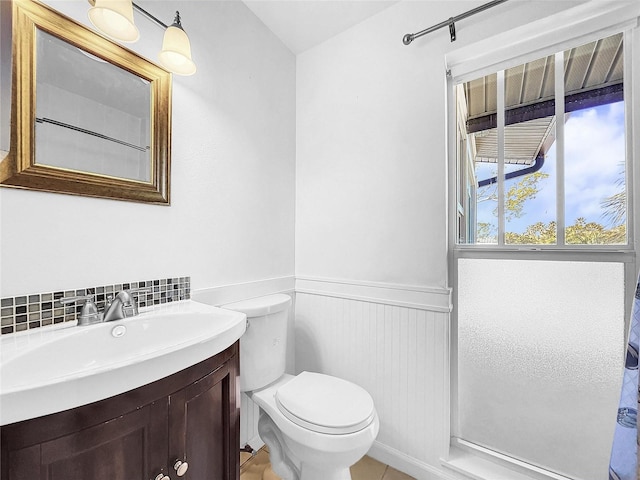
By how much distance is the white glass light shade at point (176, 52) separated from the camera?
3.63 feet

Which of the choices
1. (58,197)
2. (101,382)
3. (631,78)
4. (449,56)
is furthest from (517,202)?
(58,197)

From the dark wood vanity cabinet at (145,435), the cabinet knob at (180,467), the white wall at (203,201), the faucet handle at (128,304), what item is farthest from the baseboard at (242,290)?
the cabinet knob at (180,467)

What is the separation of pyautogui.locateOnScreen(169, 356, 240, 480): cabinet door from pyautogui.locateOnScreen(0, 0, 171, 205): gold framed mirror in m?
0.76

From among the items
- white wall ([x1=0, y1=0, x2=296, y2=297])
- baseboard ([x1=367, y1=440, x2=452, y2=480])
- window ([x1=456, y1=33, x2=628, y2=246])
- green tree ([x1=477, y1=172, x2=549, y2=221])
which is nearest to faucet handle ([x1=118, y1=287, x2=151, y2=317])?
white wall ([x1=0, y1=0, x2=296, y2=297])

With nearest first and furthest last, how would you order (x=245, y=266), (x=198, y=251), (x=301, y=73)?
(x=198, y=251) < (x=245, y=266) < (x=301, y=73)

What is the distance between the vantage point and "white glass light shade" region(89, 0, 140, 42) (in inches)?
36.0

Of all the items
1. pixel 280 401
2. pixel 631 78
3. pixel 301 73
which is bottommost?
pixel 280 401

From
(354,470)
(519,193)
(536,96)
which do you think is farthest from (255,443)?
(536,96)

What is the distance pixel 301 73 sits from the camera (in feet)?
6.44

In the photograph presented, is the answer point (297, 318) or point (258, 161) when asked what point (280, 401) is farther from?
point (258, 161)

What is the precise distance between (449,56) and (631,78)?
730mm

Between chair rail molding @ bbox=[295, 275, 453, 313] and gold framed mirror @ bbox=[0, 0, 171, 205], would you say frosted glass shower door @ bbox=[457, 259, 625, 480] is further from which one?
gold framed mirror @ bbox=[0, 0, 171, 205]

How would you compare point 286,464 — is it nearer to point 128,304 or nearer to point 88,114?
point 128,304

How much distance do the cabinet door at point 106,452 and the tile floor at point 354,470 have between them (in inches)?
37.0
